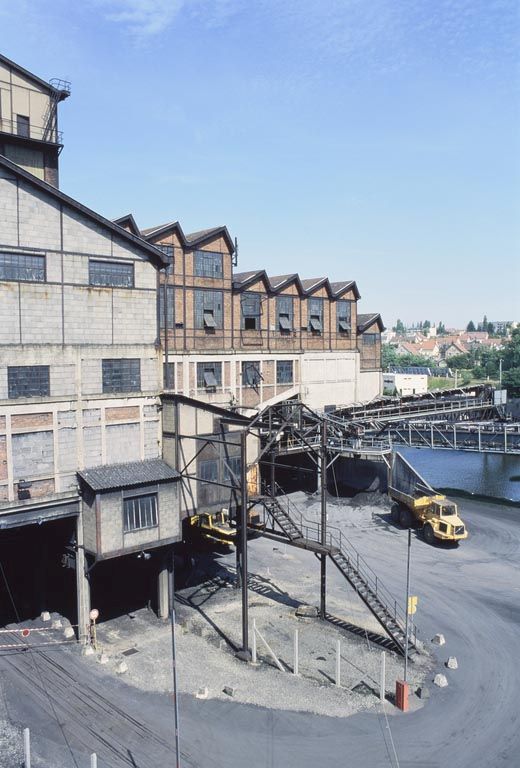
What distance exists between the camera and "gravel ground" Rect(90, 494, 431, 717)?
2341 cm

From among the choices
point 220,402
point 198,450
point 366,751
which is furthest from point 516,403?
point 366,751

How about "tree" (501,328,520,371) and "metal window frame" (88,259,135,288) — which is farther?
"tree" (501,328,520,371)

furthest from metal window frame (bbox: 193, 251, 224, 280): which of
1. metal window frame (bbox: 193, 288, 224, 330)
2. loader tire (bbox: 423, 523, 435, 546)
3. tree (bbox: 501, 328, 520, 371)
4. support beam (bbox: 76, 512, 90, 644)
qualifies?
tree (bbox: 501, 328, 520, 371)

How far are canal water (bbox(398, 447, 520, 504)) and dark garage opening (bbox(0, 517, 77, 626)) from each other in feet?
129

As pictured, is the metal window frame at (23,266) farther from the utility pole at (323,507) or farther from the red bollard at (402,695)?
the red bollard at (402,695)

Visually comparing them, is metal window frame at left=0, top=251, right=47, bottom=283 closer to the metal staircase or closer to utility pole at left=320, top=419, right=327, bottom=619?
utility pole at left=320, top=419, right=327, bottom=619

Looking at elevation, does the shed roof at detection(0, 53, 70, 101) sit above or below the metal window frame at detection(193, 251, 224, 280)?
above

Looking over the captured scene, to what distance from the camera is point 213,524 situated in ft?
121

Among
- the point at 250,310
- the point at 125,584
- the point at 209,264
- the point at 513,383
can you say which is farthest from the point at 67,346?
the point at 513,383

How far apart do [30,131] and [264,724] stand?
120ft

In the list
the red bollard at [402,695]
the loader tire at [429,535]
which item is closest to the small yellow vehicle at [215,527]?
the loader tire at [429,535]

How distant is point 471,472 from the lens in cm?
7456

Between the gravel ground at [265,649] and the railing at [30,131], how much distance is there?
1131 inches

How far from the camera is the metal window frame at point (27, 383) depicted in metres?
25.5
